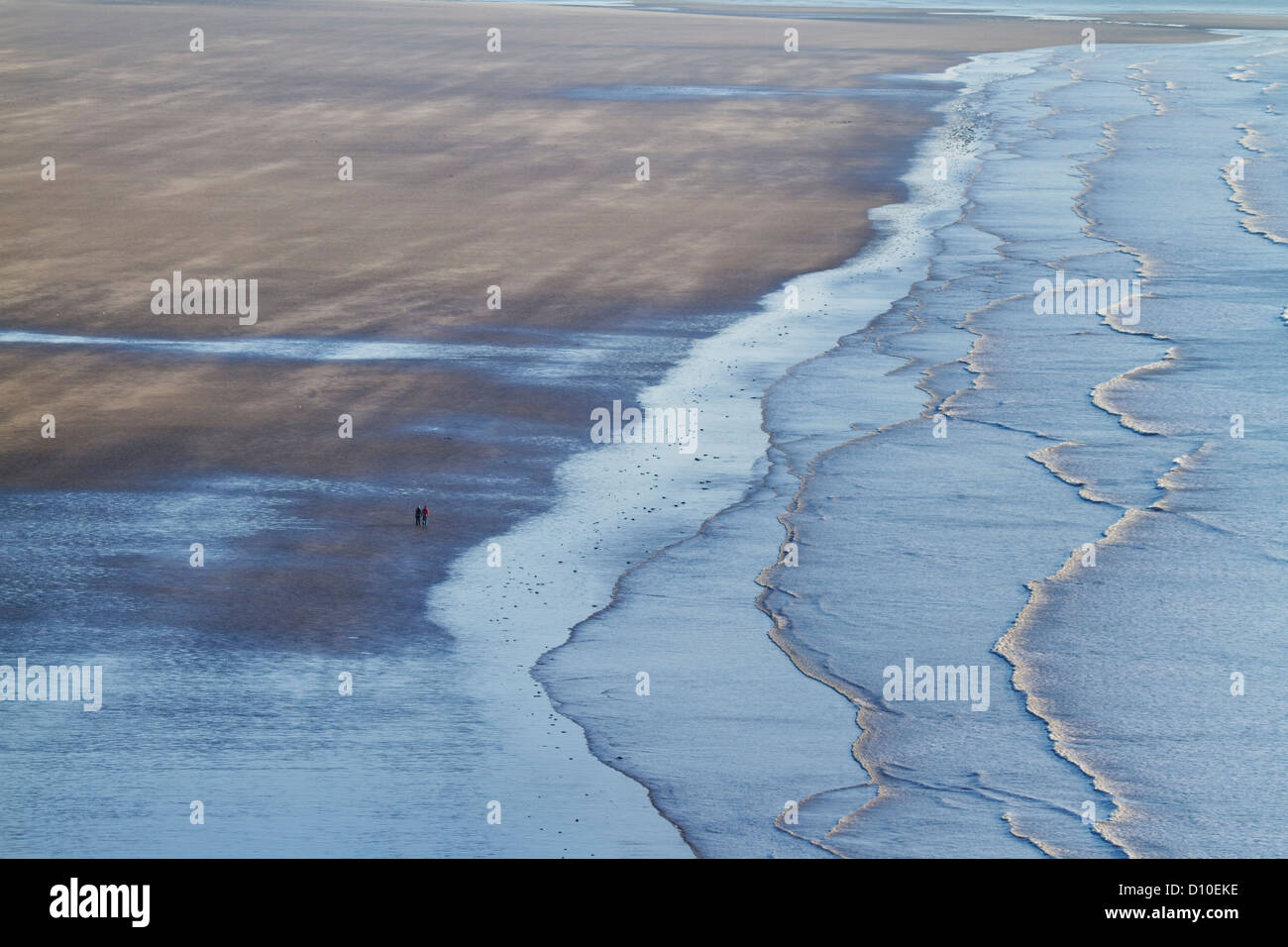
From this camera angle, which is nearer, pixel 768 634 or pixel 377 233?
pixel 768 634

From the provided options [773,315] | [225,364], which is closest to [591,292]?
[773,315]

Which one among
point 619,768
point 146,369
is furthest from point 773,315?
point 619,768

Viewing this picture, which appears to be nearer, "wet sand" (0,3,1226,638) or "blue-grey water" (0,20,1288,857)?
"blue-grey water" (0,20,1288,857)

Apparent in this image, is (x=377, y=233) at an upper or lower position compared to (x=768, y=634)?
upper

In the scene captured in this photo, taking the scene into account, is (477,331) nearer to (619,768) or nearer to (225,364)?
(225,364)

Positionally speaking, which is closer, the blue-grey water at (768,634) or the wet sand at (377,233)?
the blue-grey water at (768,634)

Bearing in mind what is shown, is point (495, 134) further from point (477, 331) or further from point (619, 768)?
point (619, 768)

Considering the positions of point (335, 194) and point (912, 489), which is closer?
point (912, 489)

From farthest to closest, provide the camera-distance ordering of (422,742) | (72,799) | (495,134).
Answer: (495,134), (422,742), (72,799)

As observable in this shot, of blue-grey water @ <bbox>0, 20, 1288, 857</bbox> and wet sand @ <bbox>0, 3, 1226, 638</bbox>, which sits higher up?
wet sand @ <bbox>0, 3, 1226, 638</bbox>

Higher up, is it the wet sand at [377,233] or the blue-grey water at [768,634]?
the wet sand at [377,233]

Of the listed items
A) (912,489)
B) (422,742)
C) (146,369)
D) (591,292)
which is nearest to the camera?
(422,742)
